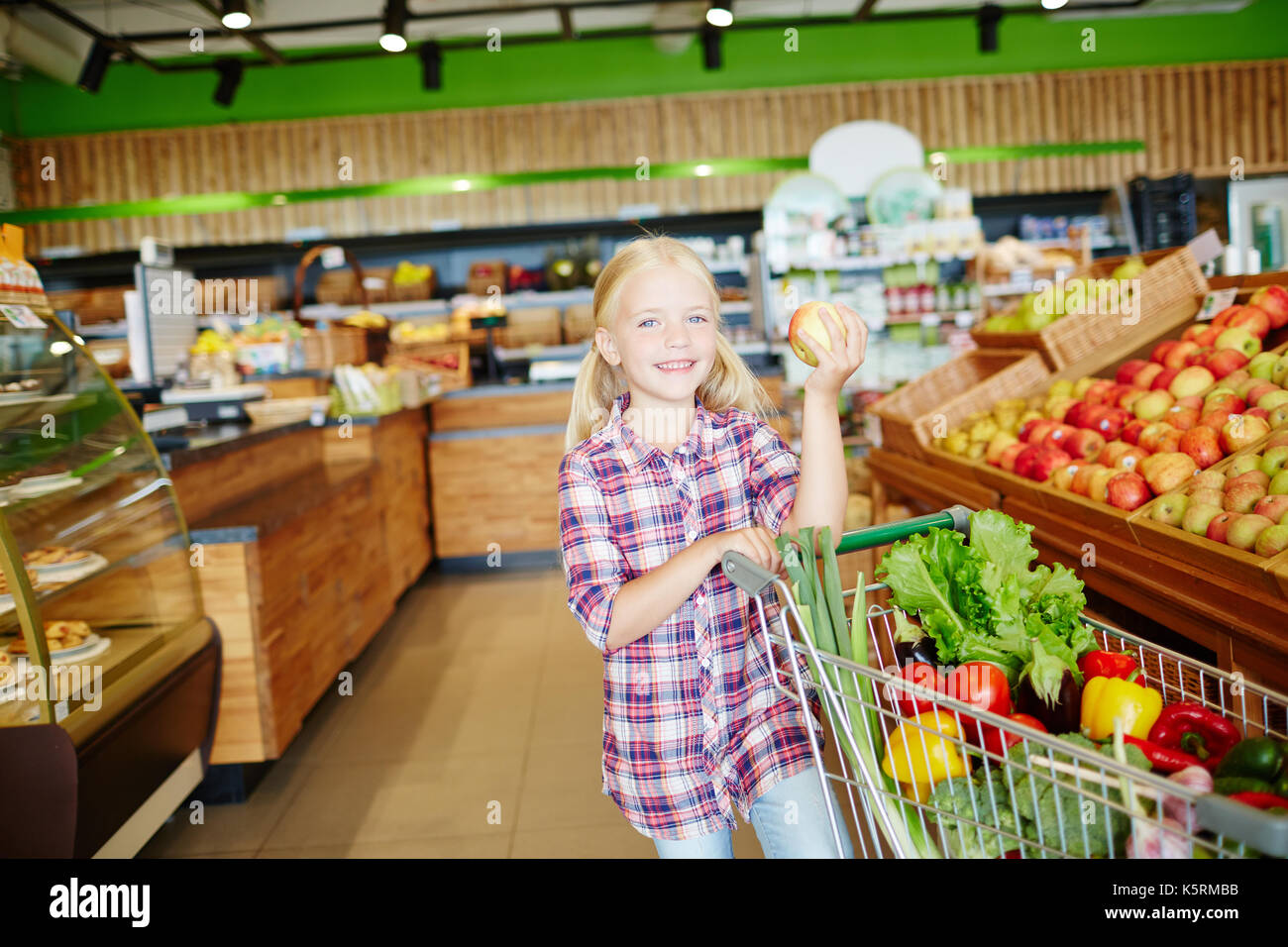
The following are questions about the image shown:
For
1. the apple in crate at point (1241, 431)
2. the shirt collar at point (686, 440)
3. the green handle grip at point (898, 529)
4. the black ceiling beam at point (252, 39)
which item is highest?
the black ceiling beam at point (252, 39)

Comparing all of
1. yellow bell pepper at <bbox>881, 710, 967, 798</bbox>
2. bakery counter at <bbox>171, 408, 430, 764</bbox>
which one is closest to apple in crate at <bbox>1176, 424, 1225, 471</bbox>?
yellow bell pepper at <bbox>881, 710, 967, 798</bbox>

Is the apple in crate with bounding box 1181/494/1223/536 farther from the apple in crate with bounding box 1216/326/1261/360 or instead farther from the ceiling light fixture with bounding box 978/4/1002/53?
the ceiling light fixture with bounding box 978/4/1002/53

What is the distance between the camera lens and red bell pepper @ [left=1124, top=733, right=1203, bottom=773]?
1062mm

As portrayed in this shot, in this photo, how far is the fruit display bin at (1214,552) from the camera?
161cm

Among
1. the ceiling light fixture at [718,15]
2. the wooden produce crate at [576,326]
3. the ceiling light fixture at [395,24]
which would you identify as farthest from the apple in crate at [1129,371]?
the ceiling light fixture at [395,24]

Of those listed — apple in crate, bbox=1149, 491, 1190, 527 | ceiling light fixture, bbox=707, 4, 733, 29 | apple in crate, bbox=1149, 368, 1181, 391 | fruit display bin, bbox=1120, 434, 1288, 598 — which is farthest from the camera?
ceiling light fixture, bbox=707, 4, 733, 29

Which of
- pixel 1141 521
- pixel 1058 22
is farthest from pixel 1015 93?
pixel 1141 521

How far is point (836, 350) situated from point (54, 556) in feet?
6.33

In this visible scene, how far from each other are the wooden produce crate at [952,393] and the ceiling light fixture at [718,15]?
3399mm

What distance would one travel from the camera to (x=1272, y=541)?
1676mm

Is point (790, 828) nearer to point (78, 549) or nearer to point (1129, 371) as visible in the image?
point (78, 549)

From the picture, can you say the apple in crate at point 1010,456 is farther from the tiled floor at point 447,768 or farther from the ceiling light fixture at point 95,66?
the ceiling light fixture at point 95,66

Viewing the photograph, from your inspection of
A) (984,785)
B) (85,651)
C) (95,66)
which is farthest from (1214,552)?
(95,66)

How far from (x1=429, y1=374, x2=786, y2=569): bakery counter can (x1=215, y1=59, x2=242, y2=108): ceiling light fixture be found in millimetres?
3822
